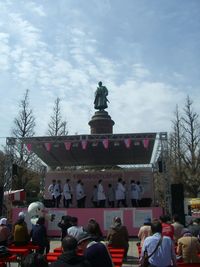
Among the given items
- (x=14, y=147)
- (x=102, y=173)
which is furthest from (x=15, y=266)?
(x=102, y=173)

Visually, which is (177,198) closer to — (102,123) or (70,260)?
(102,123)

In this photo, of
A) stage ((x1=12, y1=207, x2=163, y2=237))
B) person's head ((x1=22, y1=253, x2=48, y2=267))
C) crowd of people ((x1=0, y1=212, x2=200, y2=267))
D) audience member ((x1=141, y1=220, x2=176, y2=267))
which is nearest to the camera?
person's head ((x1=22, y1=253, x2=48, y2=267))

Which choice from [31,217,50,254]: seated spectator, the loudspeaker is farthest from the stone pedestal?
[31,217,50,254]: seated spectator

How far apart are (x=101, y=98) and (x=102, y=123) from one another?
5.26ft

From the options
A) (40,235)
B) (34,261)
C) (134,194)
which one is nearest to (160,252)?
(34,261)

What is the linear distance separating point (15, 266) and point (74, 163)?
14256mm

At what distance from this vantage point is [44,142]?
59.2 feet

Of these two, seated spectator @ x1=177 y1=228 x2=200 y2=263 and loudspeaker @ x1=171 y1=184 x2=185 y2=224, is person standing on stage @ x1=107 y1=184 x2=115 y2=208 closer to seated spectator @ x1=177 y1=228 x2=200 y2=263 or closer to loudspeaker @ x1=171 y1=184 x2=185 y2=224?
loudspeaker @ x1=171 y1=184 x2=185 y2=224

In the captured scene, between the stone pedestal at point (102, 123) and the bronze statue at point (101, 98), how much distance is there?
476 mm

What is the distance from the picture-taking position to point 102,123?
24547mm

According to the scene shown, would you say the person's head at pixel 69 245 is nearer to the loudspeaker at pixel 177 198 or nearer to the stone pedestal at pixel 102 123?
the loudspeaker at pixel 177 198

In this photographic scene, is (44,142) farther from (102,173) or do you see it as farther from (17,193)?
(17,193)

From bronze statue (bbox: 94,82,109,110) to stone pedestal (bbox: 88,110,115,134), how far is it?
48cm

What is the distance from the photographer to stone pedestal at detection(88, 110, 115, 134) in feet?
80.1
